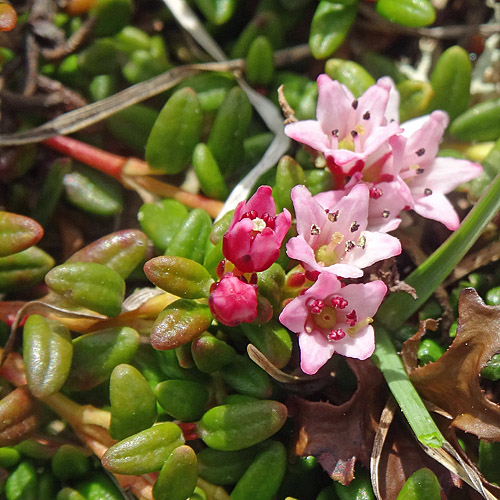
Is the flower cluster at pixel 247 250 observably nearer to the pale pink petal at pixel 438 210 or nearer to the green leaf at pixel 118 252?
the green leaf at pixel 118 252

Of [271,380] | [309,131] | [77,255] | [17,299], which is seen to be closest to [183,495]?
[271,380]

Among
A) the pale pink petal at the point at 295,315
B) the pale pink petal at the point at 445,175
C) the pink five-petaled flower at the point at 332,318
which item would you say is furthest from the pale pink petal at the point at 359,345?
the pale pink petal at the point at 445,175

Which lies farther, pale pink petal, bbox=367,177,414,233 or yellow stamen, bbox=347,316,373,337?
pale pink petal, bbox=367,177,414,233

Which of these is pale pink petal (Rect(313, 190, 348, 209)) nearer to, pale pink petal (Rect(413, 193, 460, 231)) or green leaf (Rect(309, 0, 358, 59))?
pale pink petal (Rect(413, 193, 460, 231))

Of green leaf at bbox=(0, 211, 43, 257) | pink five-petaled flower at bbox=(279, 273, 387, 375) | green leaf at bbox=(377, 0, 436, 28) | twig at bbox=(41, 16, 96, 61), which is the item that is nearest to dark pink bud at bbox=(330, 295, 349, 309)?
pink five-petaled flower at bbox=(279, 273, 387, 375)

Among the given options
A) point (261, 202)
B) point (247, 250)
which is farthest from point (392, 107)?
point (247, 250)

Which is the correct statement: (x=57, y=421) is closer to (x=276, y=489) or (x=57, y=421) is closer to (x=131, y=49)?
(x=276, y=489)

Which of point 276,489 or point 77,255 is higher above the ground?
point 77,255
